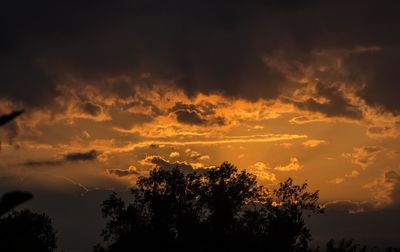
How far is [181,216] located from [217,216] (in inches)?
187

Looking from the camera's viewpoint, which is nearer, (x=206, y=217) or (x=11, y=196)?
(x=11, y=196)

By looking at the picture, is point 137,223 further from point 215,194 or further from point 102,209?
point 215,194

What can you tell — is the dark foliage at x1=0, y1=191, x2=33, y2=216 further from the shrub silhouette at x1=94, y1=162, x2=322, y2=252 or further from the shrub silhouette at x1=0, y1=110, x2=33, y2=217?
the shrub silhouette at x1=94, y1=162, x2=322, y2=252

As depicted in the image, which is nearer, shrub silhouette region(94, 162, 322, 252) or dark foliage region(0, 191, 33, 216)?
dark foliage region(0, 191, 33, 216)

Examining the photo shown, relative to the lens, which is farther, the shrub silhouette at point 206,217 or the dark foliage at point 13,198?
the shrub silhouette at point 206,217

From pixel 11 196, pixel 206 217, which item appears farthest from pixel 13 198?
pixel 206 217

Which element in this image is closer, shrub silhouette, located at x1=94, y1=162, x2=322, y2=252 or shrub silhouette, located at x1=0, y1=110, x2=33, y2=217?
shrub silhouette, located at x1=0, y1=110, x2=33, y2=217

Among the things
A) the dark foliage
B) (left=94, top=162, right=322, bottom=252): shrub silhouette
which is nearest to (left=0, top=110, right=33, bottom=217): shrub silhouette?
the dark foliage

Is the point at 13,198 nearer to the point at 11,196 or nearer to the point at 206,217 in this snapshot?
the point at 11,196

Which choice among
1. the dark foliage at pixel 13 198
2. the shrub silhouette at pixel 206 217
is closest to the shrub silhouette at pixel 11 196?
the dark foliage at pixel 13 198

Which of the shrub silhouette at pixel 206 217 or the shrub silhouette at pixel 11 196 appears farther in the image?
the shrub silhouette at pixel 206 217

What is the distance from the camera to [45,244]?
9731 cm

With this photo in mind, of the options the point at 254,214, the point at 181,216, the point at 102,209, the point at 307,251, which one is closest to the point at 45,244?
the point at 102,209

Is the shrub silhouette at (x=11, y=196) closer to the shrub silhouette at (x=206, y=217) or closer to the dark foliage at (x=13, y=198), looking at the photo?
the dark foliage at (x=13, y=198)
